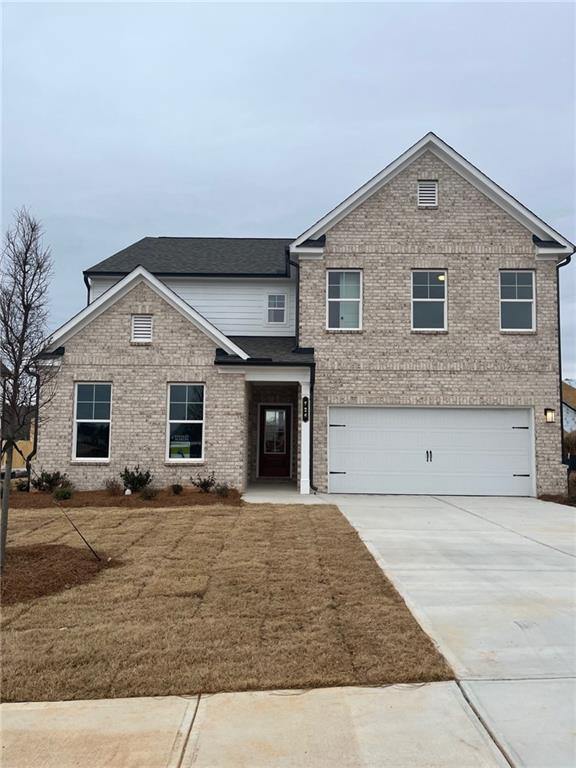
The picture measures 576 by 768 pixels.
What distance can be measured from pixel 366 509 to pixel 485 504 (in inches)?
132

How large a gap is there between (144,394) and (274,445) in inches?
197

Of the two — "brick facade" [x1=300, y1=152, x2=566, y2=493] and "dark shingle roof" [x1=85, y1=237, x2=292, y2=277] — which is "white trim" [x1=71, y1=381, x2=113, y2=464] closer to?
"dark shingle roof" [x1=85, y1=237, x2=292, y2=277]

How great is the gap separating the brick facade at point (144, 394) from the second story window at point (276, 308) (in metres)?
3.67

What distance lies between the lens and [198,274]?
1772cm

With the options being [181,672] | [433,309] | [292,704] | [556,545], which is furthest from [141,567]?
[433,309]

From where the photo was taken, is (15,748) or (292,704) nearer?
(15,748)

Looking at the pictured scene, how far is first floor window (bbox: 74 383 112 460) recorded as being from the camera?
48.3 feet

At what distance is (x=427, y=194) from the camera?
52.7ft

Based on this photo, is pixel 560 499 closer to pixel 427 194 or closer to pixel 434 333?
pixel 434 333

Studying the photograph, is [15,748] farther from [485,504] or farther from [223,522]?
[485,504]

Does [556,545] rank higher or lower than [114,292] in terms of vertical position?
lower

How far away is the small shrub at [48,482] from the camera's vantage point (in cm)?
1401

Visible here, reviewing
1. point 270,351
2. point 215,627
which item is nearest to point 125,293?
point 270,351

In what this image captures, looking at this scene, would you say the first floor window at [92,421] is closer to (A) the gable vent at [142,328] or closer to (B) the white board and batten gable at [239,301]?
(A) the gable vent at [142,328]
